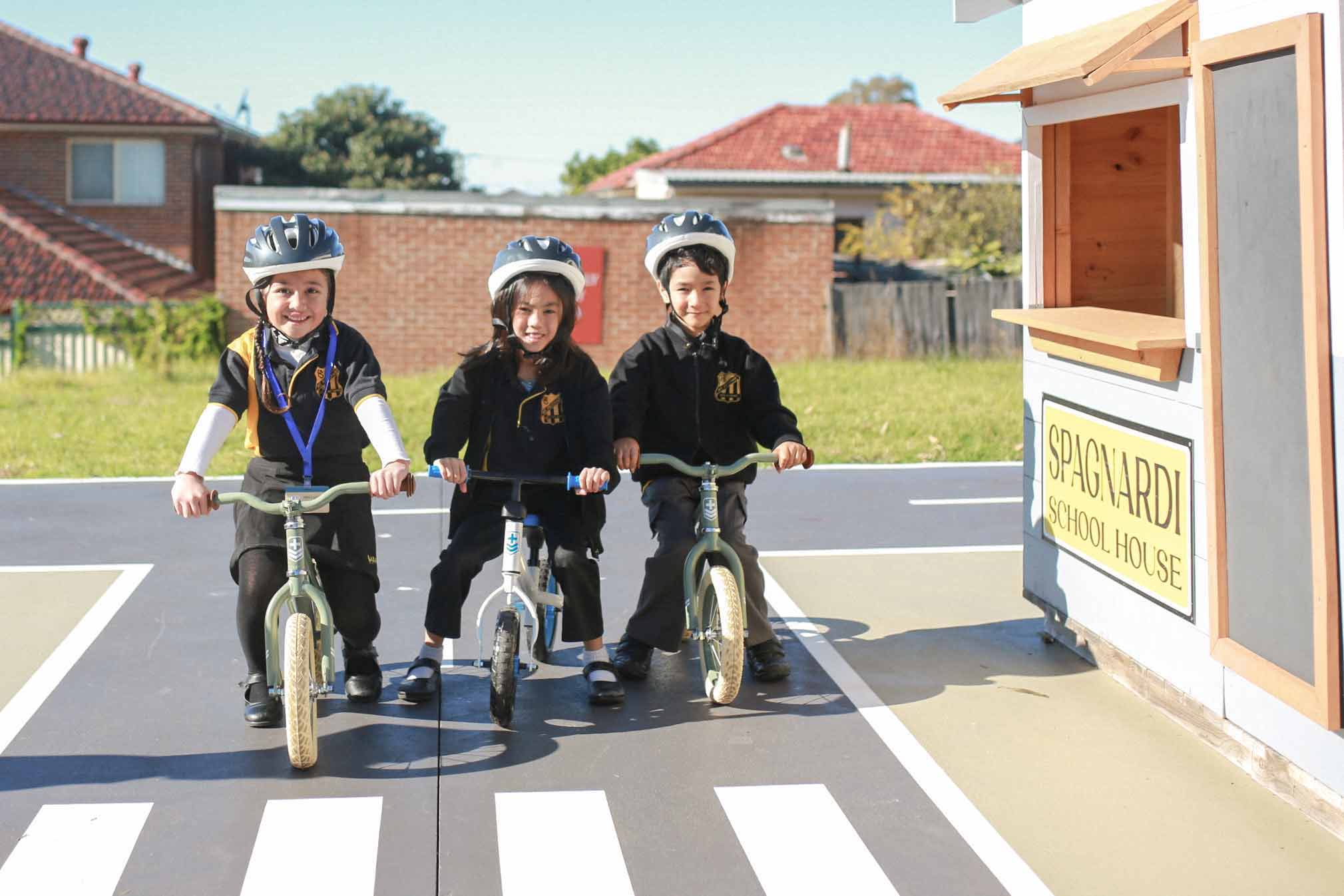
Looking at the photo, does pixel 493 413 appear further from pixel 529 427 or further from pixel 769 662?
pixel 769 662

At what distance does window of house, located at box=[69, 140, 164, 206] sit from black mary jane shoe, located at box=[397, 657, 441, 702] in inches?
1209

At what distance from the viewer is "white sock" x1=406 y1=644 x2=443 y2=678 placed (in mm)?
5953

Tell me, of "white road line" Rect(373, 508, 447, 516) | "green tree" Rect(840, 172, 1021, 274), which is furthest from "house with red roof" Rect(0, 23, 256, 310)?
"white road line" Rect(373, 508, 447, 516)

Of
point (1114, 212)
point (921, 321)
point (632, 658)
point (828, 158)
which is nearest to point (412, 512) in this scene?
point (632, 658)

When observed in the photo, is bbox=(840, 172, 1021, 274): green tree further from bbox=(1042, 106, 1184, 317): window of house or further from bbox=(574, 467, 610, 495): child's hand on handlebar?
bbox=(574, 467, 610, 495): child's hand on handlebar

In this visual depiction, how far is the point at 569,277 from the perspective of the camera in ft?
19.1

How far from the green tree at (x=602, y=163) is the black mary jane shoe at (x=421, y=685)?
70.1 meters

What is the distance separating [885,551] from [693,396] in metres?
3.25

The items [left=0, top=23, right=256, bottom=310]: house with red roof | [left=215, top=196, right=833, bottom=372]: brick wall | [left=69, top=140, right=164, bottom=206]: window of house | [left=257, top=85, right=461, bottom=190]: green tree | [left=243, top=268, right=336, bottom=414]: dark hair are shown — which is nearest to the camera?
[left=243, top=268, right=336, bottom=414]: dark hair

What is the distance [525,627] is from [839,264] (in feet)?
86.0

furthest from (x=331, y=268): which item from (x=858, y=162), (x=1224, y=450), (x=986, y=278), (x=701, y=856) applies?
(x=858, y=162)

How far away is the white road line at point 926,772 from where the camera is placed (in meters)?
4.34

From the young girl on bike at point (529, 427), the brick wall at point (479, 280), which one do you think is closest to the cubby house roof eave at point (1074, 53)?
the young girl on bike at point (529, 427)

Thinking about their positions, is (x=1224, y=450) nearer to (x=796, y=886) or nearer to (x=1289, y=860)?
(x=1289, y=860)
